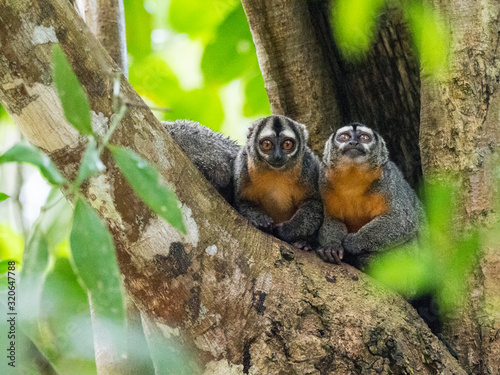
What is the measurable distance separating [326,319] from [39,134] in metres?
2.45

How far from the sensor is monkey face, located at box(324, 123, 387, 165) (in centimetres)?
599

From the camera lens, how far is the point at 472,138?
4.86 meters

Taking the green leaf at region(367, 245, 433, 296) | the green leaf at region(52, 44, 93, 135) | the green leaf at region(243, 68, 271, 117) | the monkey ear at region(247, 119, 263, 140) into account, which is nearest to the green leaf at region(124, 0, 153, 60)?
the green leaf at region(243, 68, 271, 117)

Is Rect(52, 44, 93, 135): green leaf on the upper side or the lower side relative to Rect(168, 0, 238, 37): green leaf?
lower

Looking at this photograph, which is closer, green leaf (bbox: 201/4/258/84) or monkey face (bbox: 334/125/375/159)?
monkey face (bbox: 334/125/375/159)

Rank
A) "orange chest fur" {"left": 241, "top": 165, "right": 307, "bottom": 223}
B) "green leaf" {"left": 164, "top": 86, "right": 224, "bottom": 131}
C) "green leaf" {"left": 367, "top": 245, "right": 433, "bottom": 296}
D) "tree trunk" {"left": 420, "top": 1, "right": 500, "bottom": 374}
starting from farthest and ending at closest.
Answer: "green leaf" {"left": 164, "top": 86, "right": 224, "bottom": 131} → "orange chest fur" {"left": 241, "top": 165, "right": 307, "bottom": 223} → "green leaf" {"left": 367, "top": 245, "right": 433, "bottom": 296} → "tree trunk" {"left": 420, "top": 1, "right": 500, "bottom": 374}

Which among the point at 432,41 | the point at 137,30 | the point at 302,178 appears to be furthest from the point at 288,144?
the point at 137,30

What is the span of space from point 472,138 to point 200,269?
2.68m

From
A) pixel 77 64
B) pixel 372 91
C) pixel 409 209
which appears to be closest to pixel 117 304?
pixel 77 64

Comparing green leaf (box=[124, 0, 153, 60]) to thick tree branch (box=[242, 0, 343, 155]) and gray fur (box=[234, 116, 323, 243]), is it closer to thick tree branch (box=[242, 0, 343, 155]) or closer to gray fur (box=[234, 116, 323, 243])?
thick tree branch (box=[242, 0, 343, 155])

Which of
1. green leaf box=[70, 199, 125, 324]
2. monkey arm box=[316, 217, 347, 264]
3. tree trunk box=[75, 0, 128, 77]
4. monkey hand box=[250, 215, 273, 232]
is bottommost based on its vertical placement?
monkey arm box=[316, 217, 347, 264]

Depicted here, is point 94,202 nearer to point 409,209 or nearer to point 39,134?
point 39,134

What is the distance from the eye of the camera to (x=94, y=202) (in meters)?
3.63

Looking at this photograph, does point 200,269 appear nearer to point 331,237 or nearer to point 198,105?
point 331,237
